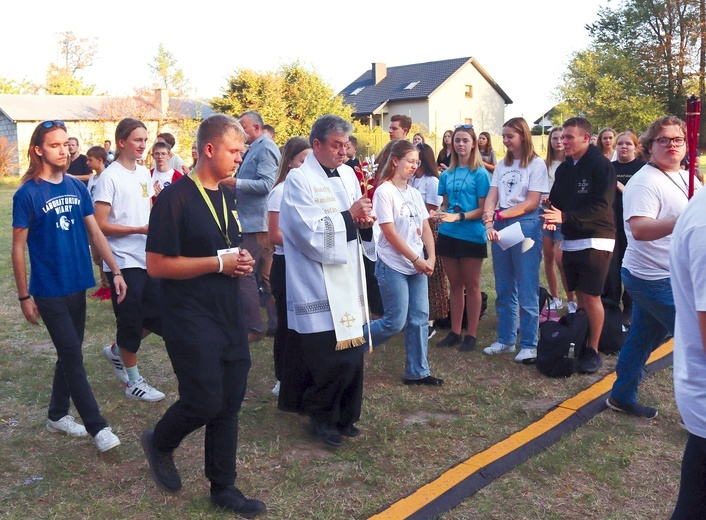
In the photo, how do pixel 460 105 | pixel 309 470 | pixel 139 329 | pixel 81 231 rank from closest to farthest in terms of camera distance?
1. pixel 309 470
2. pixel 81 231
3. pixel 139 329
4. pixel 460 105

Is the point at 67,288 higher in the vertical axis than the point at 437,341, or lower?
higher

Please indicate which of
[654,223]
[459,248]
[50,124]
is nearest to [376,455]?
[654,223]

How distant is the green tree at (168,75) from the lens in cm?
5854

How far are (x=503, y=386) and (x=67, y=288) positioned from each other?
10.9ft

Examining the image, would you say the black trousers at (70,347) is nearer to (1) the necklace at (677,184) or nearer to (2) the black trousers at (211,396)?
(2) the black trousers at (211,396)

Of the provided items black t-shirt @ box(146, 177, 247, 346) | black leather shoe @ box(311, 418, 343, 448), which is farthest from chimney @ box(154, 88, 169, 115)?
black t-shirt @ box(146, 177, 247, 346)

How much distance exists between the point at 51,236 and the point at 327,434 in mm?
2124

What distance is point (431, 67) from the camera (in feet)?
184

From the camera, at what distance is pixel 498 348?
6656mm

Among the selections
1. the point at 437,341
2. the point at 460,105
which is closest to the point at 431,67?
the point at 460,105

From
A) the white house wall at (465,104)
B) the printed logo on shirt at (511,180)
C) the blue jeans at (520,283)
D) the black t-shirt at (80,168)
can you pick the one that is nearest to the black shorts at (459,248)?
the blue jeans at (520,283)

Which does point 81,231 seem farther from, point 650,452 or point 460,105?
point 460,105

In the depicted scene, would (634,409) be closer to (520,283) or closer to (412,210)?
(520,283)

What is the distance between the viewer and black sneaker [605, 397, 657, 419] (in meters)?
4.99
